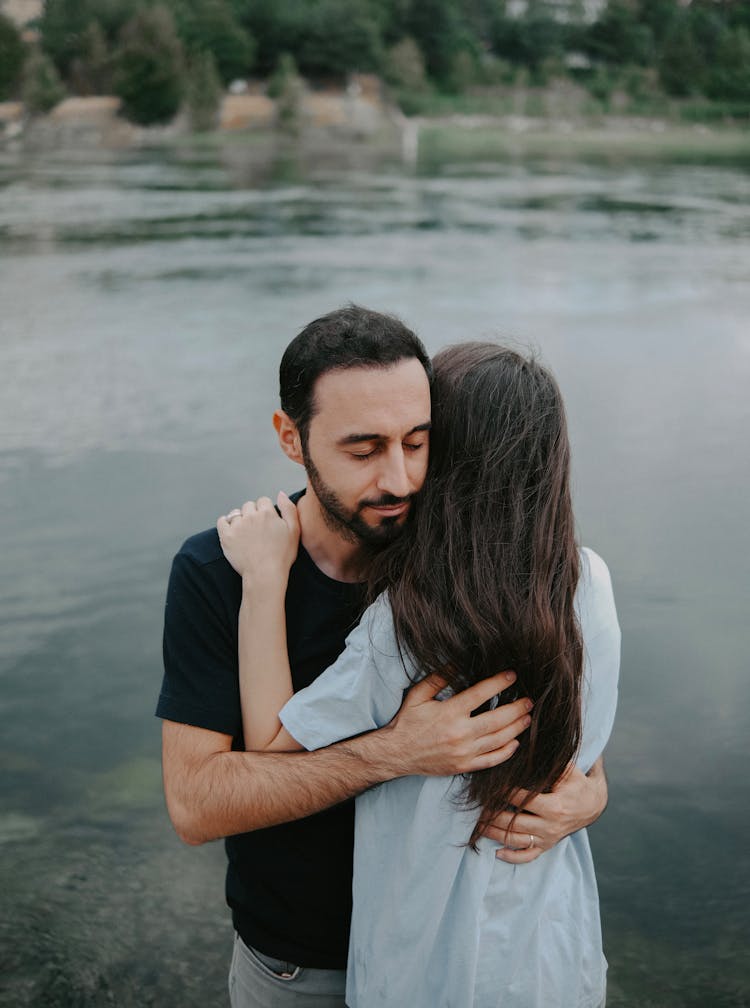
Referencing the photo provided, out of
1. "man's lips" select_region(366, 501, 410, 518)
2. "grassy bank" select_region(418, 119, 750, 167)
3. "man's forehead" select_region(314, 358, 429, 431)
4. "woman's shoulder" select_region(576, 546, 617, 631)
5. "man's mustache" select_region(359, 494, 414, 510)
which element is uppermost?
"man's forehead" select_region(314, 358, 429, 431)

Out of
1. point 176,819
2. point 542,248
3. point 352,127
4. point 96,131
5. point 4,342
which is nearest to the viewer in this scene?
point 176,819

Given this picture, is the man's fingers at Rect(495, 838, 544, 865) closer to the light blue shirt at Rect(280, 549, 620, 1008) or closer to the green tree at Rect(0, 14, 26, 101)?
the light blue shirt at Rect(280, 549, 620, 1008)

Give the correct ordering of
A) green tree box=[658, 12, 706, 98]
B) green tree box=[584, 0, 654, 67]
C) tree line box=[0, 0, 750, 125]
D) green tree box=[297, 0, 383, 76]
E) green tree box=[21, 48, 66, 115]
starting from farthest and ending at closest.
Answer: green tree box=[584, 0, 654, 67]
green tree box=[658, 12, 706, 98]
green tree box=[297, 0, 383, 76]
tree line box=[0, 0, 750, 125]
green tree box=[21, 48, 66, 115]

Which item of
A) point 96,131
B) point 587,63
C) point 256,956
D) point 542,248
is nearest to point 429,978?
point 256,956

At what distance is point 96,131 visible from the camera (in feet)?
157

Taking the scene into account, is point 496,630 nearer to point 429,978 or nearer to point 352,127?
point 429,978

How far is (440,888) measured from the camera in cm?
180

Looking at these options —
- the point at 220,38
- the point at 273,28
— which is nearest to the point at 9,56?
the point at 220,38

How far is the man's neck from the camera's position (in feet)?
6.89

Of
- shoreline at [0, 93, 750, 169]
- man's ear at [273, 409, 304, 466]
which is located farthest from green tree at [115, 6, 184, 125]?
man's ear at [273, 409, 304, 466]

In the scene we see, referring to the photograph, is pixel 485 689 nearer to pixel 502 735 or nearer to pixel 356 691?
pixel 502 735

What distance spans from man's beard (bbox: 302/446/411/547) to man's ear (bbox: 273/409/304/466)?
70 mm

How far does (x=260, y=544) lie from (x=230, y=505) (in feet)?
16.3

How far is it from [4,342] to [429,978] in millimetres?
10186
